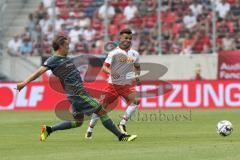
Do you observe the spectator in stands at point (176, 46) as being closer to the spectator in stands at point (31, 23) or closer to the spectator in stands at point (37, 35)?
the spectator in stands at point (37, 35)

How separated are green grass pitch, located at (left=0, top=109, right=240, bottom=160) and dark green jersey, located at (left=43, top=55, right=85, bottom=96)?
1.15m

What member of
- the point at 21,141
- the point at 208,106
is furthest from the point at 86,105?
the point at 208,106

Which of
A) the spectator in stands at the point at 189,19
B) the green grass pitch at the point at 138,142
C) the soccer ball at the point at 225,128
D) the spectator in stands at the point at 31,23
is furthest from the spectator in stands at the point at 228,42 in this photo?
the soccer ball at the point at 225,128

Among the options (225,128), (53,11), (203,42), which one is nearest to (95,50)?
(53,11)

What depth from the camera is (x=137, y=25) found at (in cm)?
3619

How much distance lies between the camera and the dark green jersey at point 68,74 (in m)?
16.8

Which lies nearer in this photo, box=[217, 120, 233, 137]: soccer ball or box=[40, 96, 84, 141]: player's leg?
box=[40, 96, 84, 141]: player's leg

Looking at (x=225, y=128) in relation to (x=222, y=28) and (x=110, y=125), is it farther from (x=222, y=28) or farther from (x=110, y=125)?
(x=222, y=28)

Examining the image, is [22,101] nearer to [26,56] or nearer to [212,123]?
[26,56]

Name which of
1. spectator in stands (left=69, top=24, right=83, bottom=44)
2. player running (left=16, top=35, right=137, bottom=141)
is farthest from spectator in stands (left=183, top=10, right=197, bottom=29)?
player running (left=16, top=35, right=137, bottom=141)

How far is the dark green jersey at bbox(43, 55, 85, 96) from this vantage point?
16766 mm

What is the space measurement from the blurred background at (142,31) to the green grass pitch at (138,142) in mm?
8652

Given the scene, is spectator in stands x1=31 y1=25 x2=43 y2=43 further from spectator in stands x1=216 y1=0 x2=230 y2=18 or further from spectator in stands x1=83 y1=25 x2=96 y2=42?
spectator in stands x1=216 y1=0 x2=230 y2=18

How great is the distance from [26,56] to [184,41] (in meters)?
7.27
